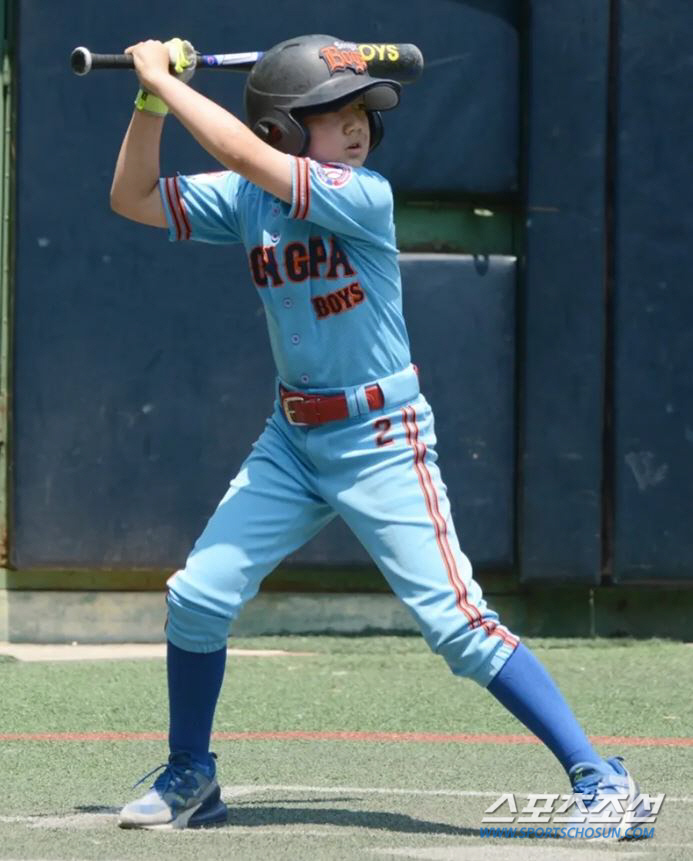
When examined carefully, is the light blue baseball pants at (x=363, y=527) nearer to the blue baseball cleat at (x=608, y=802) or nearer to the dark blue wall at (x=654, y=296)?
the blue baseball cleat at (x=608, y=802)

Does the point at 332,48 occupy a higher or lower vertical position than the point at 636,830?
higher

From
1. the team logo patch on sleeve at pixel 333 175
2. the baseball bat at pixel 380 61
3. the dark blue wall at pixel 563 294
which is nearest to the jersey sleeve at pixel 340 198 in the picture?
the team logo patch on sleeve at pixel 333 175

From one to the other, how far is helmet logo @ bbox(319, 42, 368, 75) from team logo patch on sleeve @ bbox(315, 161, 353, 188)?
23cm

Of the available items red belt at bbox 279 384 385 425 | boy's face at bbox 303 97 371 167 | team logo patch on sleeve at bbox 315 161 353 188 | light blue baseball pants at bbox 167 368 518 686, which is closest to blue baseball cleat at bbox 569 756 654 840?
light blue baseball pants at bbox 167 368 518 686

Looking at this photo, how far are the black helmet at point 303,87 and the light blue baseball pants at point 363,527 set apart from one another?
0.64 metres

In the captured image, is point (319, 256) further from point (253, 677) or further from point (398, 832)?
point (253, 677)

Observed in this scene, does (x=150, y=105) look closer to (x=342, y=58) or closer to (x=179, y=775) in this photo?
(x=342, y=58)

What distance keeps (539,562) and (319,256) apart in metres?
3.33

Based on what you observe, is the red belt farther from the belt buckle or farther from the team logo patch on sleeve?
the team logo patch on sleeve

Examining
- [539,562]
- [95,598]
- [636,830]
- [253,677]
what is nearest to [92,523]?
[95,598]

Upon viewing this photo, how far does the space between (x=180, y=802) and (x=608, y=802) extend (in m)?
0.98

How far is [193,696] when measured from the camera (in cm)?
455

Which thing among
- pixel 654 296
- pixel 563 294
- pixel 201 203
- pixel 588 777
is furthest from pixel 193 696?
pixel 654 296

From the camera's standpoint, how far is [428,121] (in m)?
7.62
